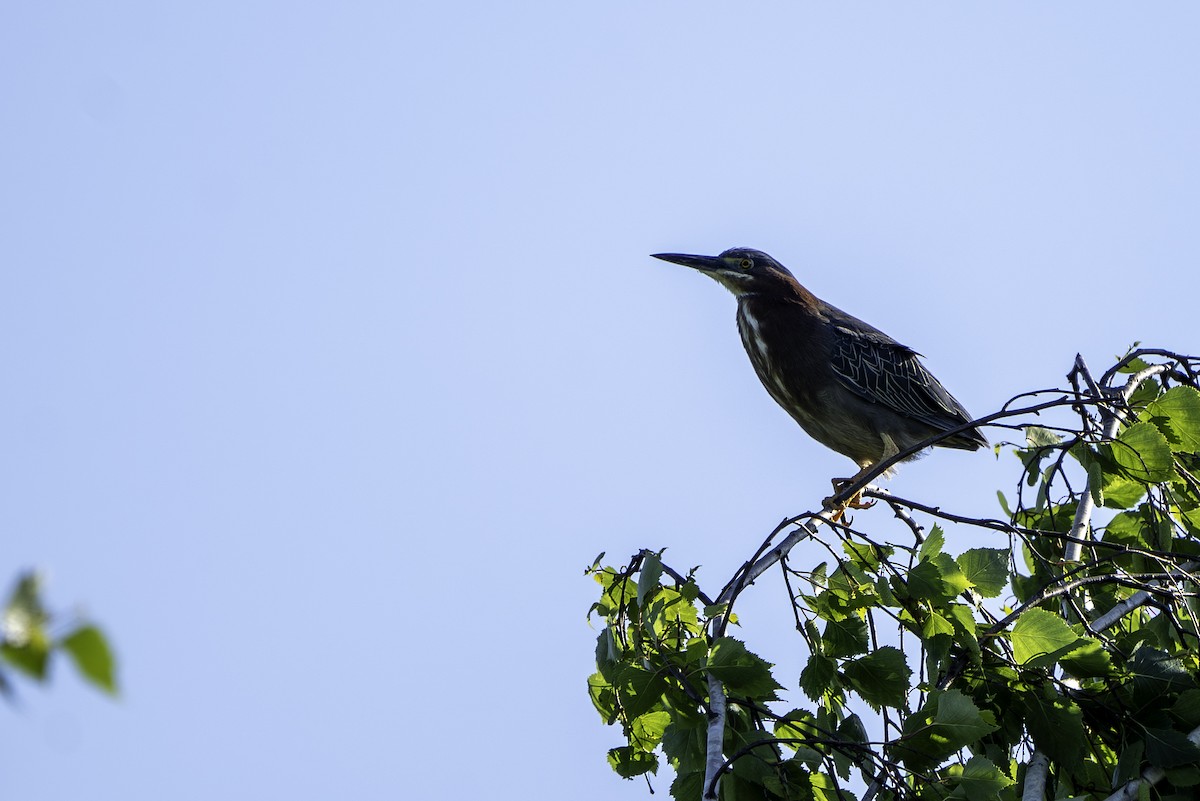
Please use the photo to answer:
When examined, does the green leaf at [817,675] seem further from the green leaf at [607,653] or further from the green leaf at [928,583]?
the green leaf at [607,653]

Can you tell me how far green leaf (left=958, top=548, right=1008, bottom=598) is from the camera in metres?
3.44

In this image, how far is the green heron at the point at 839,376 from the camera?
7.43m

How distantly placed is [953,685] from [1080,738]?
14.8 inches

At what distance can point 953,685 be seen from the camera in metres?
3.53

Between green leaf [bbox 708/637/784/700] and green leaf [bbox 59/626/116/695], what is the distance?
7.71ft

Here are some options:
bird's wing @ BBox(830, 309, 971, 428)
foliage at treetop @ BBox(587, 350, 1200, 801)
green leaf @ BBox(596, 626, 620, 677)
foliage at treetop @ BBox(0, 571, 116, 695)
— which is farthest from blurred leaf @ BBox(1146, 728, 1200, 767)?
bird's wing @ BBox(830, 309, 971, 428)

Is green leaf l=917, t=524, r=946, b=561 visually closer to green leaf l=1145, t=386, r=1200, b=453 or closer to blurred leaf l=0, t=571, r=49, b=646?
green leaf l=1145, t=386, r=1200, b=453

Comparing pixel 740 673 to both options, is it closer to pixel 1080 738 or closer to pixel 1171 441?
pixel 1080 738

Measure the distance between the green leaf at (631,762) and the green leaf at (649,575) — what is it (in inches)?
29.2

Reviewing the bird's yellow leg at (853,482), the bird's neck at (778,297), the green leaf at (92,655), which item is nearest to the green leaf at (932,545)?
the bird's yellow leg at (853,482)

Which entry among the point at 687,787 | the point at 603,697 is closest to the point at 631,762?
the point at 603,697

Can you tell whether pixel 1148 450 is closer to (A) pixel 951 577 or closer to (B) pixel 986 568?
(B) pixel 986 568

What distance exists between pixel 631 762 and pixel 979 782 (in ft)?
3.77

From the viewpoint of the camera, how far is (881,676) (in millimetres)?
3408
